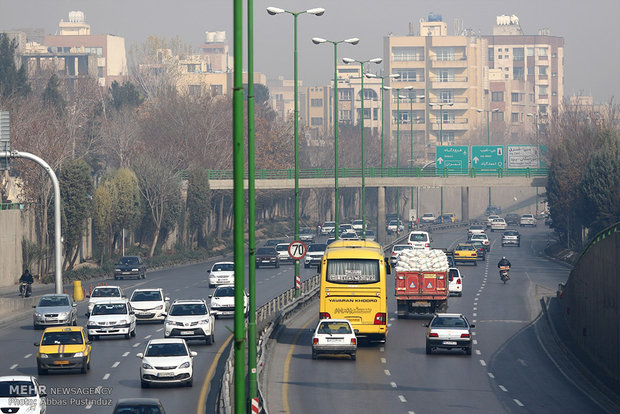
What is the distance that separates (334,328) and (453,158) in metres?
74.5

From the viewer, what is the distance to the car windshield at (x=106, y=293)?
5291 centimetres

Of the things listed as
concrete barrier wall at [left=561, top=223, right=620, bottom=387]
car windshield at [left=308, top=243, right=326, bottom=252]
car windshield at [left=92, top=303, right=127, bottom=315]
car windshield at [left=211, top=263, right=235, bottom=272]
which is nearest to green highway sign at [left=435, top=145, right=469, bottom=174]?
car windshield at [left=308, top=243, right=326, bottom=252]

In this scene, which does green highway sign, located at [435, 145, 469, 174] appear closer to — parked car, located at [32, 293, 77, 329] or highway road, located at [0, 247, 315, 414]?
highway road, located at [0, 247, 315, 414]

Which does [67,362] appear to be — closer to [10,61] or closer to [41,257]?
[41,257]

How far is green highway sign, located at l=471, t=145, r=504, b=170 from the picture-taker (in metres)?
109

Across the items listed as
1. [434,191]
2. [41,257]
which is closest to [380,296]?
[41,257]

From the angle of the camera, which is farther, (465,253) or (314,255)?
(465,253)

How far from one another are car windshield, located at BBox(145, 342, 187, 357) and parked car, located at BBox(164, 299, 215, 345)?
29.4 ft

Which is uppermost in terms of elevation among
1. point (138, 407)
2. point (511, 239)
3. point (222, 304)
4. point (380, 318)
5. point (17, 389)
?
point (138, 407)

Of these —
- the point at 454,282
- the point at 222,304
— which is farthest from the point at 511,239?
the point at 222,304

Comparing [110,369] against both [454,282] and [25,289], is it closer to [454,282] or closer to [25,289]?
[25,289]

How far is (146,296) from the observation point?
4981 centimetres

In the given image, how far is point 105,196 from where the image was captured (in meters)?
88.2

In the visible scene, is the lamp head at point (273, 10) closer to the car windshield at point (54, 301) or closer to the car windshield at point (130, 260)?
the car windshield at point (54, 301)
